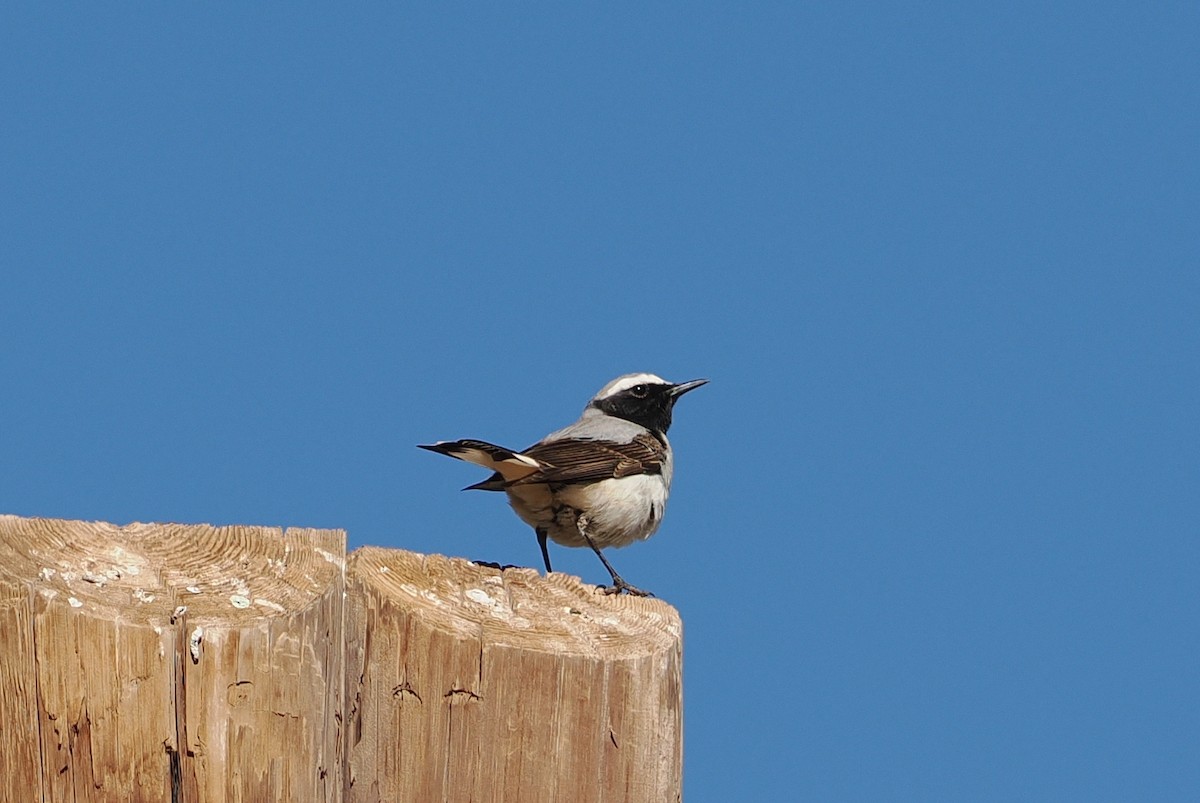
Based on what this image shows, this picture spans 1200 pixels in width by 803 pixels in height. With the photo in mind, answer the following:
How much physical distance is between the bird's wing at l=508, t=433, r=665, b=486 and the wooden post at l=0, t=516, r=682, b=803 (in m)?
3.65

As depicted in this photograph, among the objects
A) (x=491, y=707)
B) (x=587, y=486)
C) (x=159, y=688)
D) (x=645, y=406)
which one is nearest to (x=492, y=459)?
(x=587, y=486)

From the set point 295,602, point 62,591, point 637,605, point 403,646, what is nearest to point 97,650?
point 62,591

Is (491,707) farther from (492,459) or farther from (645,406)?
(645,406)

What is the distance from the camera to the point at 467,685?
359cm

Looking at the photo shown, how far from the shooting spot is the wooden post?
3119 mm

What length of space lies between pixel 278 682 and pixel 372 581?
0.57 metres

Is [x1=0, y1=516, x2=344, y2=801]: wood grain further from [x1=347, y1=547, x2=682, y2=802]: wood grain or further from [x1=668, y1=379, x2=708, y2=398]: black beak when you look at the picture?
[x1=668, y1=379, x2=708, y2=398]: black beak

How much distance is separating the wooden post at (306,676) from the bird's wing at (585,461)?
3651mm

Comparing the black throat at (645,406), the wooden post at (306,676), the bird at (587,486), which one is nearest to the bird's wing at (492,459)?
the bird at (587,486)

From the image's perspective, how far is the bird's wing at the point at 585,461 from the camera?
7.86m

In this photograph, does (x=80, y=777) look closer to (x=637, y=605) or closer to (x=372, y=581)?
(x=372, y=581)

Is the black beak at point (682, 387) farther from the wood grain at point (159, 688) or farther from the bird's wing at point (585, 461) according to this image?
the wood grain at point (159, 688)

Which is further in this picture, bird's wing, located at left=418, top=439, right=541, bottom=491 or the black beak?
the black beak

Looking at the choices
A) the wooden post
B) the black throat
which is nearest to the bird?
the black throat
